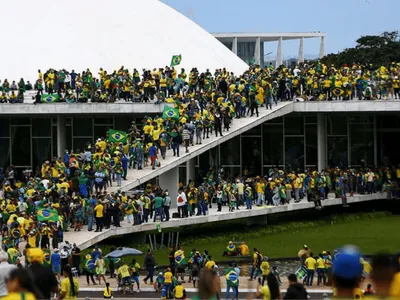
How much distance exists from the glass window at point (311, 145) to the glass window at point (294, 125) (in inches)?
11.2

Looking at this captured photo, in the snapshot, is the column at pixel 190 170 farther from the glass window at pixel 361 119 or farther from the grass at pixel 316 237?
the glass window at pixel 361 119

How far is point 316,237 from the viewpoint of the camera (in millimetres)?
36719

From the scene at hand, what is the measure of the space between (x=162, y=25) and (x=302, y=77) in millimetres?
13601

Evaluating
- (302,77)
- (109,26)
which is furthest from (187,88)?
(109,26)

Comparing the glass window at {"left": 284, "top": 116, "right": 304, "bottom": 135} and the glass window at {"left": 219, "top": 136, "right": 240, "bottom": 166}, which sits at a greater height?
the glass window at {"left": 284, "top": 116, "right": 304, "bottom": 135}

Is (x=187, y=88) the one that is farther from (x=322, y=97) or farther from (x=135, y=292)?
(x=135, y=292)

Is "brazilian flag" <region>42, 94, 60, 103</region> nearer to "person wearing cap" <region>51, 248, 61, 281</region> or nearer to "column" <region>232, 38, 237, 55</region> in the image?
"person wearing cap" <region>51, 248, 61, 281</region>

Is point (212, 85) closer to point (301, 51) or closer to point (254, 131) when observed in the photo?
point (254, 131)

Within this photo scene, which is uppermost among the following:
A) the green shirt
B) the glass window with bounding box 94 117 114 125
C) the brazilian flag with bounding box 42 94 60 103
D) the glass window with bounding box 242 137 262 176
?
the brazilian flag with bounding box 42 94 60 103

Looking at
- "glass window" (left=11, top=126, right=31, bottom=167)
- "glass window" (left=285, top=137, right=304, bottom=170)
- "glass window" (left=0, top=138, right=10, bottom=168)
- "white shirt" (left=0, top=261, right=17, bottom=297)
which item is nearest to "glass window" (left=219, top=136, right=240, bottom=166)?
"glass window" (left=285, top=137, right=304, bottom=170)

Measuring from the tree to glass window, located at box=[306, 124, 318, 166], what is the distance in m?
41.2

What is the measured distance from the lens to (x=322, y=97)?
42.9 metres

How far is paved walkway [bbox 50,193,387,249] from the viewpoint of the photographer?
1227 inches

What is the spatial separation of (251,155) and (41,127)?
857 cm
